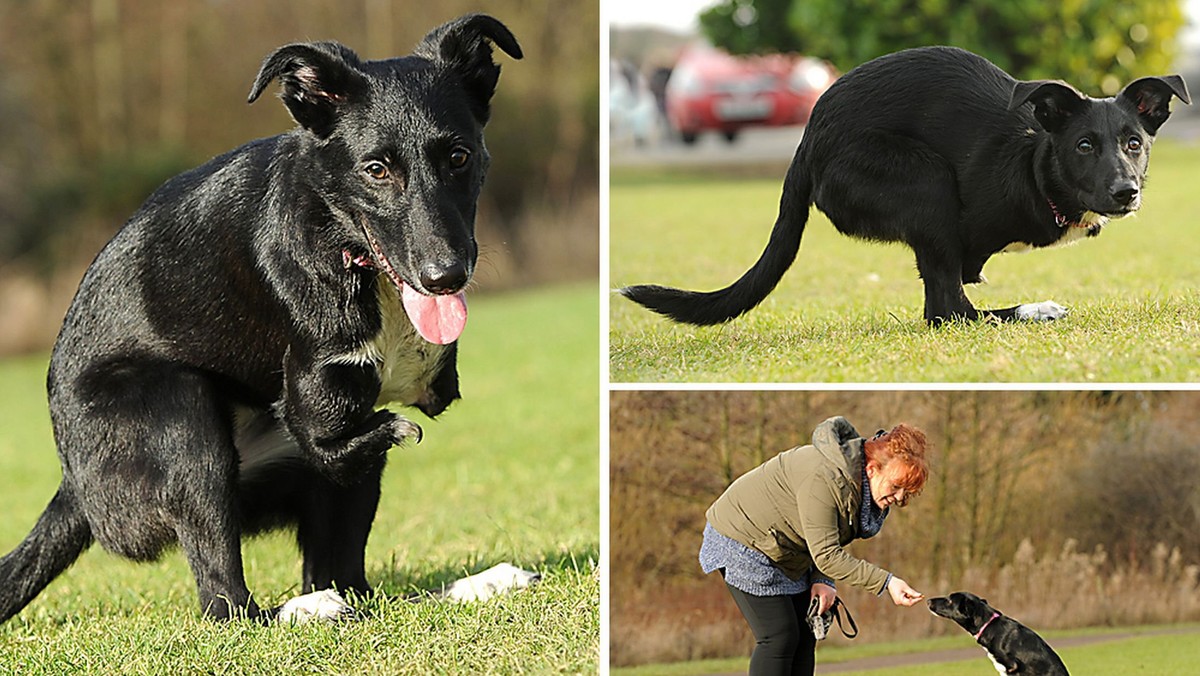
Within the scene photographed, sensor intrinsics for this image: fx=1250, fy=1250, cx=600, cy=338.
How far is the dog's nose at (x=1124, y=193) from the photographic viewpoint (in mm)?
4328

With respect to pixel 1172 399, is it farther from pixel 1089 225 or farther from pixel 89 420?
pixel 89 420

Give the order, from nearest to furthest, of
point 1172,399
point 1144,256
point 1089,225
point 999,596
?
point 1089,225 → point 1144,256 → point 999,596 → point 1172,399

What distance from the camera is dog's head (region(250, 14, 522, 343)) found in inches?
140

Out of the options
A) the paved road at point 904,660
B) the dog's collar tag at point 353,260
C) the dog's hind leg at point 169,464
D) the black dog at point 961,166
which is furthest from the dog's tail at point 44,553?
the paved road at point 904,660

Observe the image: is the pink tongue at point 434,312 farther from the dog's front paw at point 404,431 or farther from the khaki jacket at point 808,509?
the khaki jacket at point 808,509

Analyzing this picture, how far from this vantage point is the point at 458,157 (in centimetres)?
369

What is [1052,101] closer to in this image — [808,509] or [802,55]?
[808,509]

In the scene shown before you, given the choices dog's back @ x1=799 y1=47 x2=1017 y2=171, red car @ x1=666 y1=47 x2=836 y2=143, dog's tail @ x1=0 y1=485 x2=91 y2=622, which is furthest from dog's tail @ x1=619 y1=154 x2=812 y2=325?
red car @ x1=666 y1=47 x2=836 y2=143

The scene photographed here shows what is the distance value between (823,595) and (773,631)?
0.21 meters

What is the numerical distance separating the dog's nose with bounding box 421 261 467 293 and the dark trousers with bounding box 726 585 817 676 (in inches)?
58.5

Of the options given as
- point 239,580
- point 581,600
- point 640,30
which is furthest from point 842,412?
point 640,30

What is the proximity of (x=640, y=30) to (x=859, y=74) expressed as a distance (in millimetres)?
24671

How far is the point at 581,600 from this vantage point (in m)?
3.92

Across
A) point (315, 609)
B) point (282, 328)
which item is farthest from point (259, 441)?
point (315, 609)
